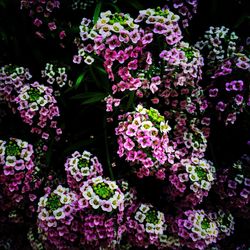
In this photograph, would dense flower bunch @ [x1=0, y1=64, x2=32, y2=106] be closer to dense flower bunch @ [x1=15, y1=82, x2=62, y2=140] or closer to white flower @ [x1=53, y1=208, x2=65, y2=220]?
dense flower bunch @ [x1=15, y1=82, x2=62, y2=140]

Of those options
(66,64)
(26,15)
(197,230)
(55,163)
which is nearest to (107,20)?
(66,64)

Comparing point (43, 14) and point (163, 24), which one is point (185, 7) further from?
point (43, 14)

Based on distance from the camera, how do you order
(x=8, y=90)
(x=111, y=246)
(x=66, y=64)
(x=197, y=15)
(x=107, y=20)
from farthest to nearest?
(x=197, y=15) < (x=66, y=64) < (x=8, y=90) < (x=111, y=246) < (x=107, y=20)

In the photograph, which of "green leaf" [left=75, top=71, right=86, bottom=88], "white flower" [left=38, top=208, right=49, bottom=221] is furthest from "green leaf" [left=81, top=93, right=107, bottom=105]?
"white flower" [left=38, top=208, right=49, bottom=221]

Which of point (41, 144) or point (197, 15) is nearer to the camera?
point (41, 144)

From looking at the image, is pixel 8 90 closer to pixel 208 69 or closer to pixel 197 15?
pixel 208 69

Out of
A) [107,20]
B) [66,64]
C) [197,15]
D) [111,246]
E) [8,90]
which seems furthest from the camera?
[197,15]

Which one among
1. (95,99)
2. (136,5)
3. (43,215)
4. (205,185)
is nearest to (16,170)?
(43,215)

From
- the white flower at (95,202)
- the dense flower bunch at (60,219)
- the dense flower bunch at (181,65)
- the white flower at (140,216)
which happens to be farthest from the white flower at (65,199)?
the dense flower bunch at (181,65)
